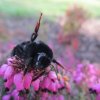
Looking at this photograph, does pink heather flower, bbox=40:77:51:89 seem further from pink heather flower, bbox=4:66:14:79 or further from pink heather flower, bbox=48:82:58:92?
pink heather flower, bbox=4:66:14:79

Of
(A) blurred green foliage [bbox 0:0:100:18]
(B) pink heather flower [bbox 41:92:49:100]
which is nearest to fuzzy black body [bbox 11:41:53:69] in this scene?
(B) pink heather flower [bbox 41:92:49:100]

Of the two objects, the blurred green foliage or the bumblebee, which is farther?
the blurred green foliage

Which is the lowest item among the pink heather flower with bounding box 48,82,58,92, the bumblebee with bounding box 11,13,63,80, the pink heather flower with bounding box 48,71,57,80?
the pink heather flower with bounding box 48,82,58,92

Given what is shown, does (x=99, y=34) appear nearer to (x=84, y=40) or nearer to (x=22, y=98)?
(x=84, y=40)

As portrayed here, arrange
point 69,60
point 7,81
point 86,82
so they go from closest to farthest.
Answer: point 7,81, point 86,82, point 69,60

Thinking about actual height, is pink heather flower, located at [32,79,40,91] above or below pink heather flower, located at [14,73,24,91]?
below

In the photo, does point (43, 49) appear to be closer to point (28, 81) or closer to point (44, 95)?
point (28, 81)

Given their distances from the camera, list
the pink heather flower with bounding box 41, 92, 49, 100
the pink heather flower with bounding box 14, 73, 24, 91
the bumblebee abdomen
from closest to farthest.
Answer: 1. the pink heather flower with bounding box 14, 73, 24, 91
2. the bumblebee abdomen
3. the pink heather flower with bounding box 41, 92, 49, 100

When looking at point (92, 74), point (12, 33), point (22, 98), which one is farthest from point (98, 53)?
point (22, 98)
